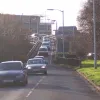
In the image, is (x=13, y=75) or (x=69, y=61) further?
(x=69, y=61)

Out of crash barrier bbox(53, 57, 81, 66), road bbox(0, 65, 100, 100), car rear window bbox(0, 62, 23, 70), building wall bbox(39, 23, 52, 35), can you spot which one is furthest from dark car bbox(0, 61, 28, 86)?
building wall bbox(39, 23, 52, 35)

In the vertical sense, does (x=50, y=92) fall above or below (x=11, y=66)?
below

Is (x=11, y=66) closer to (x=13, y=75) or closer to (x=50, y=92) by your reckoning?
(x=13, y=75)

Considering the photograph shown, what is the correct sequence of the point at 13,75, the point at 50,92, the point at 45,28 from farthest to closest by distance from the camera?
the point at 45,28, the point at 13,75, the point at 50,92

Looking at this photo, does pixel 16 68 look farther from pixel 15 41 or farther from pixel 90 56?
pixel 90 56

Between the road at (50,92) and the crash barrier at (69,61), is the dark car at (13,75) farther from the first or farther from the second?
the crash barrier at (69,61)

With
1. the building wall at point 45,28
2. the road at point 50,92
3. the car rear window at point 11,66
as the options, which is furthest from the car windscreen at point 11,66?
the building wall at point 45,28

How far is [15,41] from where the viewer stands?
263 feet

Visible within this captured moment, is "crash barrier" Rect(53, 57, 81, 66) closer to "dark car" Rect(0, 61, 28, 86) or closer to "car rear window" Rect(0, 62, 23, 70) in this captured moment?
"car rear window" Rect(0, 62, 23, 70)

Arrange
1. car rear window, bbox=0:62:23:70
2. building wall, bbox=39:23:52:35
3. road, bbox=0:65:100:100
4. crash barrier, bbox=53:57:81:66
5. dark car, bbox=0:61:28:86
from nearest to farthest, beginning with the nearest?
1. road, bbox=0:65:100:100
2. dark car, bbox=0:61:28:86
3. car rear window, bbox=0:62:23:70
4. crash barrier, bbox=53:57:81:66
5. building wall, bbox=39:23:52:35

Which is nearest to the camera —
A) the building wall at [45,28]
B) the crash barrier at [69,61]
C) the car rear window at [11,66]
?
the car rear window at [11,66]

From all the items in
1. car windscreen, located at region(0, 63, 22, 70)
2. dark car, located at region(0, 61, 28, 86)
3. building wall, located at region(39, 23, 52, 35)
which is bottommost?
dark car, located at region(0, 61, 28, 86)

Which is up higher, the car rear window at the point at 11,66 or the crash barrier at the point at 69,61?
the car rear window at the point at 11,66

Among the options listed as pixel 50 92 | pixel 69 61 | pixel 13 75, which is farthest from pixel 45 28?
pixel 50 92
